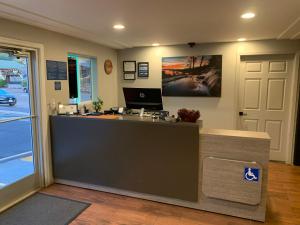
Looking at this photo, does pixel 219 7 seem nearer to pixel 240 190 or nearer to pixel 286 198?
pixel 240 190

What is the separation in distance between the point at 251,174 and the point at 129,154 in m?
1.47

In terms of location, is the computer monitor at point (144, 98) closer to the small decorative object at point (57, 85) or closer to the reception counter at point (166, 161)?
the reception counter at point (166, 161)

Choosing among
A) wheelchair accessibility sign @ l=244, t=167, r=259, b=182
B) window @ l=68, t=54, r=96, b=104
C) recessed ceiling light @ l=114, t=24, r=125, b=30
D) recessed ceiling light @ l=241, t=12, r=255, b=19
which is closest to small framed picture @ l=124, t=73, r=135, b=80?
window @ l=68, t=54, r=96, b=104

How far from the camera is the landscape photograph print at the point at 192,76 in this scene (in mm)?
4438

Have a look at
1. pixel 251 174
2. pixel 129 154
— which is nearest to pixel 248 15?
pixel 251 174

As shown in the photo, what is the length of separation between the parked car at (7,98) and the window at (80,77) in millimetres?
986

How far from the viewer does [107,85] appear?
16.0 ft

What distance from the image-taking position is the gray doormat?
258 cm

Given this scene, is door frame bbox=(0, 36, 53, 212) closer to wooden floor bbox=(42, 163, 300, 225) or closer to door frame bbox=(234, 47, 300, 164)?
wooden floor bbox=(42, 163, 300, 225)

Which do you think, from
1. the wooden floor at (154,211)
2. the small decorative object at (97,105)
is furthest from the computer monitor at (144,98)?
the wooden floor at (154,211)

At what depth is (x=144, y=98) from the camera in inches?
130

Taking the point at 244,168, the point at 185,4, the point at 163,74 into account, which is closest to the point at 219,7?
the point at 185,4

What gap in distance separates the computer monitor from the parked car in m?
1.48

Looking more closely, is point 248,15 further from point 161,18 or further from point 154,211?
point 154,211
